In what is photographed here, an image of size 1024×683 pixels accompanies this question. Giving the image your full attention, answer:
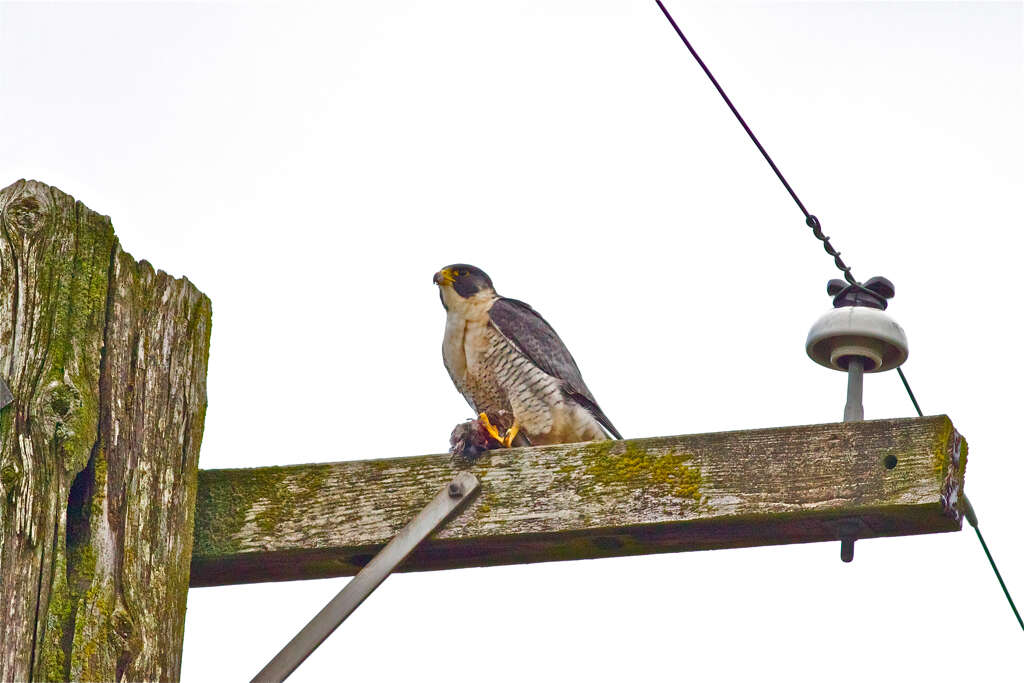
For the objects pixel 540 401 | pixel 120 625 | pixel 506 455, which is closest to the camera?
pixel 120 625

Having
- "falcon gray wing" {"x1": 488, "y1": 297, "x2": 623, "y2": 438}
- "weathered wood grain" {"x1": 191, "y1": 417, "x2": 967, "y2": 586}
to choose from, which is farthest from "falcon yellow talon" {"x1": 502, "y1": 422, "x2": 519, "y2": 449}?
"falcon gray wing" {"x1": 488, "y1": 297, "x2": 623, "y2": 438}

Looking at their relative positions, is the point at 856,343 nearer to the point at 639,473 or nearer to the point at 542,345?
the point at 639,473

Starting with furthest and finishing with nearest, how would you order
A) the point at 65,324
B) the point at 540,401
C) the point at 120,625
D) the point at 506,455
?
the point at 540,401 < the point at 506,455 < the point at 65,324 < the point at 120,625

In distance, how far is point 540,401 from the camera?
193 inches

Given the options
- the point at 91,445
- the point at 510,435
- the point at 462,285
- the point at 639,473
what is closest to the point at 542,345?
the point at 462,285

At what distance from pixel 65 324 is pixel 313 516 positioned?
2.12 ft

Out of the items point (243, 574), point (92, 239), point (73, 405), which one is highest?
point (92, 239)

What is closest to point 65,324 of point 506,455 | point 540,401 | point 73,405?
point 73,405

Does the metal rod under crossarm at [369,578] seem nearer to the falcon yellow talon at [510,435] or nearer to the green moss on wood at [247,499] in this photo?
the green moss on wood at [247,499]

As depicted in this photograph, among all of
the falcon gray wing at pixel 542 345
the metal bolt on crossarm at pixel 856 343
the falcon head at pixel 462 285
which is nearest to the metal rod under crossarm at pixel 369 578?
the metal bolt on crossarm at pixel 856 343

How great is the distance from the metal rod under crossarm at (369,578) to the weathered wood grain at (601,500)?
0.11 feet

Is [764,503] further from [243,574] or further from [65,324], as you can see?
[65,324]

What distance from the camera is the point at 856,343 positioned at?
314 centimetres

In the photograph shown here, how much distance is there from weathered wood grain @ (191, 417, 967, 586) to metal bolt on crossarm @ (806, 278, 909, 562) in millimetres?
265
